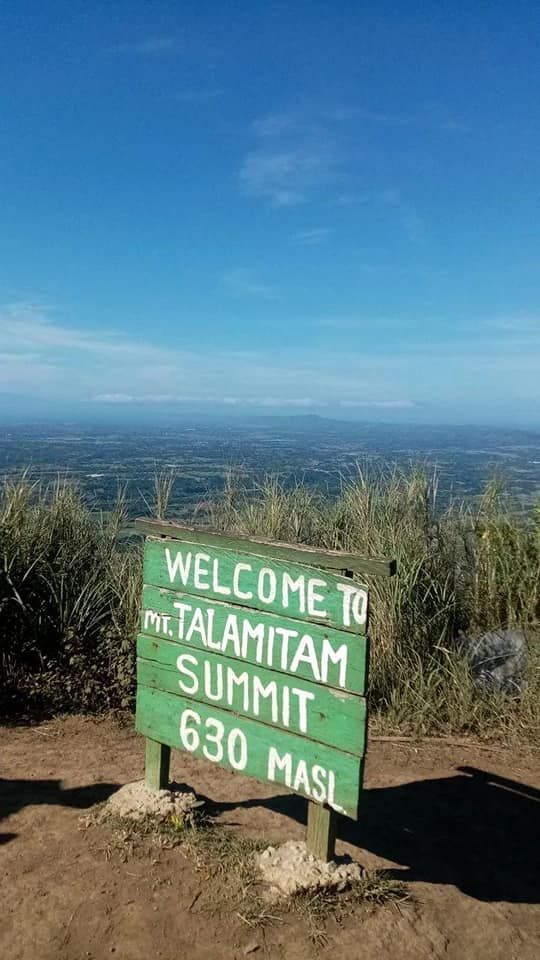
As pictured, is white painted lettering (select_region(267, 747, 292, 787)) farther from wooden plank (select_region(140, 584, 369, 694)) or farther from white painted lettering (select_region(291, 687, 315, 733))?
wooden plank (select_region(140, 584, 369, 694))

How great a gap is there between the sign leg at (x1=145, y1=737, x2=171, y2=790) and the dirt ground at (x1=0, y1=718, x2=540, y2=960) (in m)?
0.32

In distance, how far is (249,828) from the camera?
10.7 feet

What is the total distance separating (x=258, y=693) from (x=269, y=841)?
81cm

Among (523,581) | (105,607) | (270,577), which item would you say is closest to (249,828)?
(270,577)

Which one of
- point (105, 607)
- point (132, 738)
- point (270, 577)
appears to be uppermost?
point (270, 577)

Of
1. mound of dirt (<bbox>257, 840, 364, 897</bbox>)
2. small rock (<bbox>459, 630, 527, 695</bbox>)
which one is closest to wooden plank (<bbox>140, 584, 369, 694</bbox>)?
mound of dirt (<bbox>257, 840, 364, 897</bbox>)

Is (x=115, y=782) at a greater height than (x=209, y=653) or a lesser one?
lesser

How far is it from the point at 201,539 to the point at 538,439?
1629cm

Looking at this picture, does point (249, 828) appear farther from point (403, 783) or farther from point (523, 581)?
point (523, 581)

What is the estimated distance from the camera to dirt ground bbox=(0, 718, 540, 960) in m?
2.52

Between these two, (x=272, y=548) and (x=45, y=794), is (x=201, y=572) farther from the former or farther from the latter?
(x=45, y=794)

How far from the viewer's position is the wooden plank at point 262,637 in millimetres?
2652

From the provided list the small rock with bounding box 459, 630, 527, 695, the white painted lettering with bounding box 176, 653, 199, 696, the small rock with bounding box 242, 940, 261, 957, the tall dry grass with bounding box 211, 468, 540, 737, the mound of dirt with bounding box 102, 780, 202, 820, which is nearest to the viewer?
the small rock with bounding box 242, 940, 261, 957

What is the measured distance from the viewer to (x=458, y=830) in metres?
3.41
